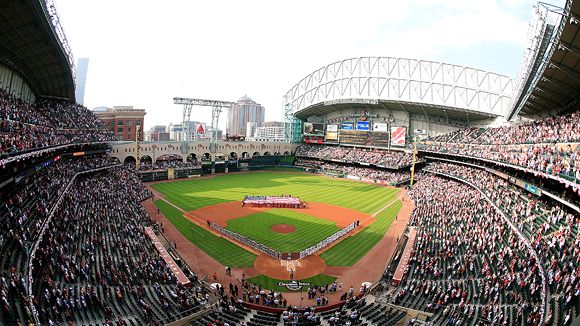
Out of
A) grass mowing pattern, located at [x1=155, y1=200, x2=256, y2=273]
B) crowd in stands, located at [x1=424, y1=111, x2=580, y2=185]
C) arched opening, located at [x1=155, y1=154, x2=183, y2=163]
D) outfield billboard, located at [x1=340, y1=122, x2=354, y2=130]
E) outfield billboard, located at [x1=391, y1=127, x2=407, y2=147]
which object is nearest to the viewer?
crowd in stands, located at [x1=424, y1=111, x2=580, y2=185]

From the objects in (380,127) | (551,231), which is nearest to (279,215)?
(551,231)

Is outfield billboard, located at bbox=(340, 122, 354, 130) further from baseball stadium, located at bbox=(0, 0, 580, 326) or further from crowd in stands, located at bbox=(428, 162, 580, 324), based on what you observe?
crowd in stands, located at bbox=(428, 162, 580, 324)

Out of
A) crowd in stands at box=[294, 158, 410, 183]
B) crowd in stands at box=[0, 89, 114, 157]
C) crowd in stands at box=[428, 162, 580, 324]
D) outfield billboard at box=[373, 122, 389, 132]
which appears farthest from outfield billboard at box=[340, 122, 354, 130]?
crowd in stands at box=[0, 89, 114, 157]

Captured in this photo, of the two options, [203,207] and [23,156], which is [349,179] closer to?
[203,207]

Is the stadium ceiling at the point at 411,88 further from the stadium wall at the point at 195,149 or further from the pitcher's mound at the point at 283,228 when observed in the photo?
the pitcher's mound at the point at 283,228

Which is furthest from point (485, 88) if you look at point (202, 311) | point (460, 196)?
point (202, 311)

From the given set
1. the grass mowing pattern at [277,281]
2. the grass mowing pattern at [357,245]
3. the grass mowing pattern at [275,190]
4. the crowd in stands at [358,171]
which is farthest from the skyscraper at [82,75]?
the grass mowing pattern at [277,281]
